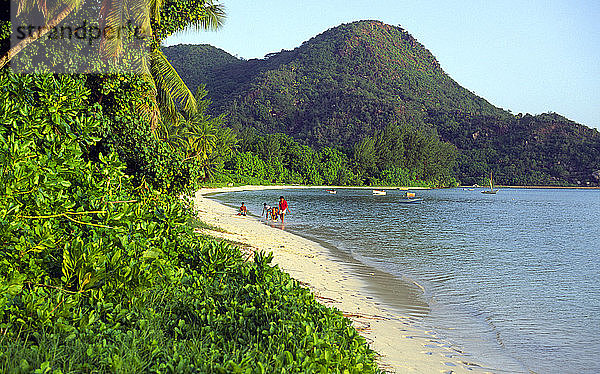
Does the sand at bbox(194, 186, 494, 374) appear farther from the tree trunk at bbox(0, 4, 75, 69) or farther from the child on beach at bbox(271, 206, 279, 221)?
the child on beach at bbox(271, 206, 279, 221)

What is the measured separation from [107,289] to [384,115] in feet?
413

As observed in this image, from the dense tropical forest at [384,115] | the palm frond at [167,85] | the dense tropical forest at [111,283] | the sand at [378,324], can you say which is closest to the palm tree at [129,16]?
the palm frond at [167,85]

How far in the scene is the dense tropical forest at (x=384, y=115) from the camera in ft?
365

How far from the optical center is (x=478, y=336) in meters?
7.21

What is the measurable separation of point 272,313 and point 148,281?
128 centimetres

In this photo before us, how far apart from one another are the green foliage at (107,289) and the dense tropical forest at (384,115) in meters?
97.0

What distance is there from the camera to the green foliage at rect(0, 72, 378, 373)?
3385mm

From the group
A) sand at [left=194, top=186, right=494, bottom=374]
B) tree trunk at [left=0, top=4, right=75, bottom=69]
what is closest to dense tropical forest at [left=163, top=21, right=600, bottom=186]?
sand at [left=194, top=186, right=494, bottom=374]

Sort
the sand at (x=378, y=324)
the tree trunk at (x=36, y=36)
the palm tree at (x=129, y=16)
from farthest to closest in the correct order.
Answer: the palm tree at (x=129, y=16), the tree trunk at (x=36, y=36), the sand at (x=378, y=324)

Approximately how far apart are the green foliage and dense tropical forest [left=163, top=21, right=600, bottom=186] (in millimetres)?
97040

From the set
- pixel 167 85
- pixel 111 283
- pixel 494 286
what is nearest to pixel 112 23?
pixel 167 85

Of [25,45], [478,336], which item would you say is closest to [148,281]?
[478,336]

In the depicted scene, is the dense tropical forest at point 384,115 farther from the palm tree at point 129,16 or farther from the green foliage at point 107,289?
the green foliage at point 107,289

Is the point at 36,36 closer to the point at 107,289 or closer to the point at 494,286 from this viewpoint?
the point at 107,289
